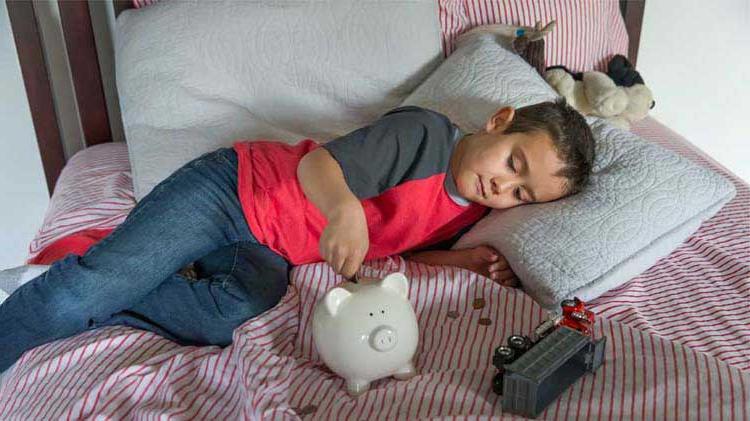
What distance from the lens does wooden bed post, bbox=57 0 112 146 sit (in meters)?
1.57

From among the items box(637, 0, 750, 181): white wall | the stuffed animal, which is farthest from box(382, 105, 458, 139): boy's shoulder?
box(637, 0, 750, 181): white wall

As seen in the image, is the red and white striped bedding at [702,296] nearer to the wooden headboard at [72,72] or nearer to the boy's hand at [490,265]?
the boy's hand at [490,265]

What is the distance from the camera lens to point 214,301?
1.05 m

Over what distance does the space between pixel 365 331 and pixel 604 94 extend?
3.41 ft

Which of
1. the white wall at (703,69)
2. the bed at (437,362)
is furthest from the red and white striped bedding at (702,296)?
the white wall at (703,69)

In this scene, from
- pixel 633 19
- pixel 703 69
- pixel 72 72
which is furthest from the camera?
pixel 703 69

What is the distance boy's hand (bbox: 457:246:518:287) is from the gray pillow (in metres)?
0.02

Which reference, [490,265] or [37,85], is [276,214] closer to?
[490,265]

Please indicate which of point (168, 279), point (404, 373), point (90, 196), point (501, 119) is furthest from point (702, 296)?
point (90, 196)

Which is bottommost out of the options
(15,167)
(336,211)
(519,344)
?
(15,167)

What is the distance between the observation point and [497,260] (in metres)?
1.14

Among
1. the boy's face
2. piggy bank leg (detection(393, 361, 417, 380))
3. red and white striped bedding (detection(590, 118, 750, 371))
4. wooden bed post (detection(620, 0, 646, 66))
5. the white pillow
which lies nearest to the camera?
piggy bank leg (detection(393, 361, 417, 380))

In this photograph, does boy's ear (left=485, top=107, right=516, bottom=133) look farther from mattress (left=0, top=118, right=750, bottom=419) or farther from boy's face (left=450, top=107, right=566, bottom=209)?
mattress (left=0, top=118, right=750, bottom=419)

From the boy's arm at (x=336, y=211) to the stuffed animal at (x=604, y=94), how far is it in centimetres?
78
